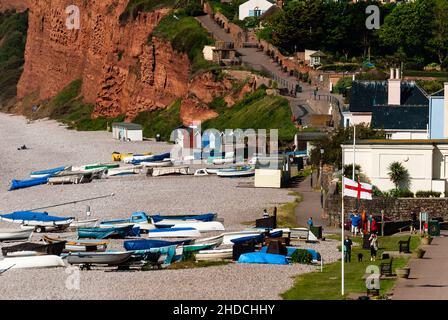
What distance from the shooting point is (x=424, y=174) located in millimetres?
46219

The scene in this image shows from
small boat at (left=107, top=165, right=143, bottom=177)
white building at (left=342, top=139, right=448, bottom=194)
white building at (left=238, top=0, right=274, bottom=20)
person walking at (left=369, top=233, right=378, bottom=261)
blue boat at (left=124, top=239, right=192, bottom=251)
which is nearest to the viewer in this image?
person walking at (left=369, top=233, right=378, bottom=261)

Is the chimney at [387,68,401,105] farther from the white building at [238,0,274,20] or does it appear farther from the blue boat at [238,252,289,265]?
the white building at [238,0,274,20]

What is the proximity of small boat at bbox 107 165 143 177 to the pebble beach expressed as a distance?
1153 mm

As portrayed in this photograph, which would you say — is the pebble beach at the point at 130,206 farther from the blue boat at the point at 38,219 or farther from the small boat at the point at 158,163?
the small boat at the point at 158,163

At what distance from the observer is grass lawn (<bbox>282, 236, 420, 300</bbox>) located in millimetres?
31938

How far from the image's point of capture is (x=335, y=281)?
33812 mm

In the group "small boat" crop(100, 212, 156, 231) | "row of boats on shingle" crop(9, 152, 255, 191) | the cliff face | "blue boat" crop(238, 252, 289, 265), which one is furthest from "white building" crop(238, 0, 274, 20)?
A: "blue boat" crop(238, 252, 289, 265)

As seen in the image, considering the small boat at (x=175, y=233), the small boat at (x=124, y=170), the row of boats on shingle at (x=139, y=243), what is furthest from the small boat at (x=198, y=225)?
the small boat at (x=124, y=170)

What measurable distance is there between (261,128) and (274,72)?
12.8 m

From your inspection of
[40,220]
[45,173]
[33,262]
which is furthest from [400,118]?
[33,262]

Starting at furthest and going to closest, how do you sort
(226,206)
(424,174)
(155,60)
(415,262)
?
1. (155,60)
2. (226,206)
3. (424,174)
4. (415,262)

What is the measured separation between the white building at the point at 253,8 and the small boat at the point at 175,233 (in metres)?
65.9
